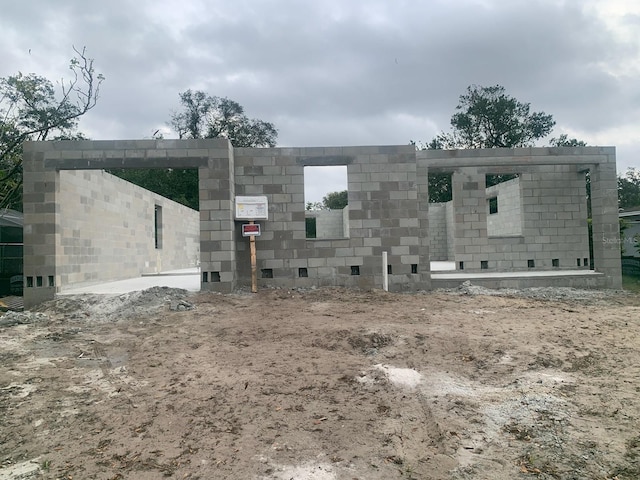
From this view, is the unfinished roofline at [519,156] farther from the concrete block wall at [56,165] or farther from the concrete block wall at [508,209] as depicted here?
the concrete block wall at [56,165]

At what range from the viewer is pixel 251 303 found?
8.59 metres


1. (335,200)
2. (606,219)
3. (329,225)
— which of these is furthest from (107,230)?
(335,200)

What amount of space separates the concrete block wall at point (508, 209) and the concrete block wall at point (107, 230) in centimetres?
1213

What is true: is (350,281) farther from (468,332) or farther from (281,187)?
(468,332)

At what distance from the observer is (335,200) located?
46.5 m

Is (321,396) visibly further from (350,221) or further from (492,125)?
(492,125)

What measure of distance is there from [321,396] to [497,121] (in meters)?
32.7

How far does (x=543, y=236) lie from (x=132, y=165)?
38.1ft

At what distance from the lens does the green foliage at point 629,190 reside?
3463 centimetres

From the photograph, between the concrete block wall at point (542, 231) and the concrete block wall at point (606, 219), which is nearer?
the concrete block wall at point (606, 219)

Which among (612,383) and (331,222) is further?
(331,222)

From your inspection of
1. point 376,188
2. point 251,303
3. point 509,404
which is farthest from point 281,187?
point 509,404

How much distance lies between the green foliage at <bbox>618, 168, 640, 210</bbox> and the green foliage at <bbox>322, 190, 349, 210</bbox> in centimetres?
2362

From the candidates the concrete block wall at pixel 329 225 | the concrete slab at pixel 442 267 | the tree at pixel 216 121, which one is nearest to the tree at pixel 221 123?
the tree at pixel 216 121
